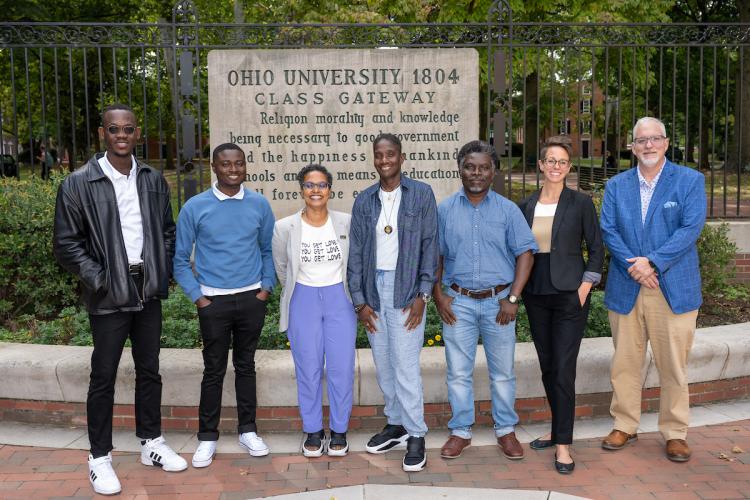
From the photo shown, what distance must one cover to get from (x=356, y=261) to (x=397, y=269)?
0.75 feet

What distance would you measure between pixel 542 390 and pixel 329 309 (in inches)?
58.8

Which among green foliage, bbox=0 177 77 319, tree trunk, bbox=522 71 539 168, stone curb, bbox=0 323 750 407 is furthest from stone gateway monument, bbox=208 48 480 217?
tree trunk, bbox=522 71 539 168

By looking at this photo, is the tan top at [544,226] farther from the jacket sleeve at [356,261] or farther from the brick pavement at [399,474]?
the brick pavement at [399,474]

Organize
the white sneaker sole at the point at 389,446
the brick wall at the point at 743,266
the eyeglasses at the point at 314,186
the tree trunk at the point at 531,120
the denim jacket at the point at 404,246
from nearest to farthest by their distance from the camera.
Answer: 1. the denim jacket at the point at 404,246
2. the eyeglasses at the point at 314,186
3. the white sneaker sole at the point at 389,446
4. the brick wall at the point at 743,266
5. the tree trunk at the point at 531,120

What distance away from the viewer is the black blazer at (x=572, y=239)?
3.70 m

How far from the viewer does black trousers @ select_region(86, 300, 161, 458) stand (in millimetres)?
3586

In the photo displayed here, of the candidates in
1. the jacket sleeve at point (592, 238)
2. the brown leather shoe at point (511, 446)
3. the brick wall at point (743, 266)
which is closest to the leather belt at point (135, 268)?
the brown leather shoe at point (511, 446)

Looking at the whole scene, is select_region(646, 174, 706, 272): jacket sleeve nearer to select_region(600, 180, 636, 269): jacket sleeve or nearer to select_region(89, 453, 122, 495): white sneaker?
select_region(600, 180, 636, 269): jacket sleeve

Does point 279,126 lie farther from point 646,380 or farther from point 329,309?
point 646,380

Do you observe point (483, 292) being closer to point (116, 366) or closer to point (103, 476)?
point (116, 366)

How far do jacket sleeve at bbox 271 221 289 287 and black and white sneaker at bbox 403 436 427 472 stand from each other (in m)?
1.12

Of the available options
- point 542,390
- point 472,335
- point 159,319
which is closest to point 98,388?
point 159,319

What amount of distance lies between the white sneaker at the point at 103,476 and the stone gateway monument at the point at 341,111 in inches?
129

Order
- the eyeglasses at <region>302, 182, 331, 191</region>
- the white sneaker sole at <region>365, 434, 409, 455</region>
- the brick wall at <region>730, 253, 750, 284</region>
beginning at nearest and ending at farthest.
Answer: the eyeglasses at <region>302, 182, 331, 191</region>, the white sneaker sole at <region>365, 434, 409, 455</region>, the brick wall at <region>730, 253, 750, 284</region>
